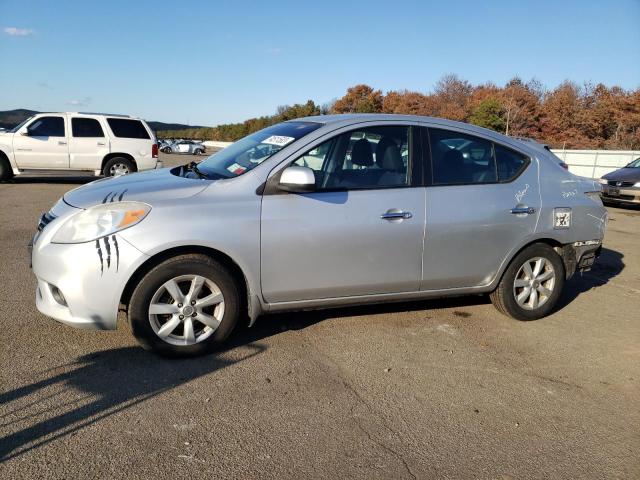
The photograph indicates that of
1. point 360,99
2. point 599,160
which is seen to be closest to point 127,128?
point 599,160

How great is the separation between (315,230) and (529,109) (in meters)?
54.2

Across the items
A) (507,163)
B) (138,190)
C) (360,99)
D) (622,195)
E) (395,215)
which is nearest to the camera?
(138,190)

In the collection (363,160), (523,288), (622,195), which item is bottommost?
(622,195)

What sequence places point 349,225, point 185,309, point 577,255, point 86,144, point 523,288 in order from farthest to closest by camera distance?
point 86,144
point 577,255
point 523,288
point 349,225
point 185,309

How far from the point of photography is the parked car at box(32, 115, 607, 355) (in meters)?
3.57

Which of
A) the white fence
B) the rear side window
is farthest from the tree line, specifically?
the rear side window

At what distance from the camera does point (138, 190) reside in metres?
3.81

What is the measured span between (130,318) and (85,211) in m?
0.79

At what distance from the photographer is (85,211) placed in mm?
3613

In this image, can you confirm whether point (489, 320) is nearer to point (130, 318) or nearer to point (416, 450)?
point (416, 450)

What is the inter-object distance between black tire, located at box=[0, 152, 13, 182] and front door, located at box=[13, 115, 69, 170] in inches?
12.3

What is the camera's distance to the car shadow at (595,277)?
5.81 meters

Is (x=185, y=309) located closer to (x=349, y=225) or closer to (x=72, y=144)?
(x=349, y=225)

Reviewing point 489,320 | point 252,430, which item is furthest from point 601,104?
point 252,430
